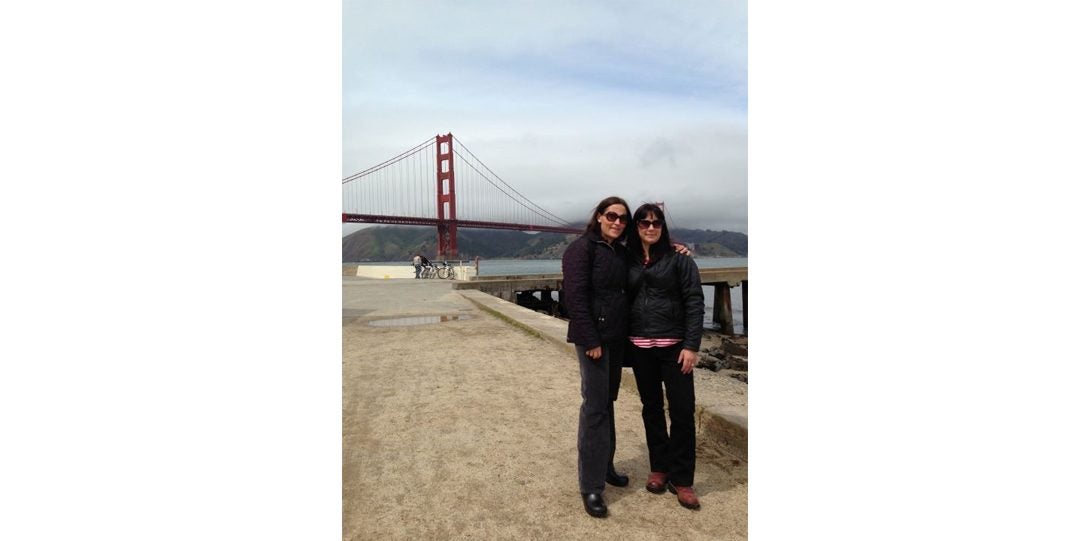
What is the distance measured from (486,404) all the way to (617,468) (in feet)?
4.62

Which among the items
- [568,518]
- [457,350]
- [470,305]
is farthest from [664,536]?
[470,305]

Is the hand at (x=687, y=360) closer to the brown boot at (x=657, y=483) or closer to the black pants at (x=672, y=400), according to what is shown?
the black pants at (x=672, y=400)

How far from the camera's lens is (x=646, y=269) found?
243cm

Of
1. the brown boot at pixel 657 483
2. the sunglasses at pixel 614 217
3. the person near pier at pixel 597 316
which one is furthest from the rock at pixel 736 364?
the sunglasses at pixel 614 217

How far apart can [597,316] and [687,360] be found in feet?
1.46

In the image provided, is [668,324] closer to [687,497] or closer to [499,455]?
[687,497]

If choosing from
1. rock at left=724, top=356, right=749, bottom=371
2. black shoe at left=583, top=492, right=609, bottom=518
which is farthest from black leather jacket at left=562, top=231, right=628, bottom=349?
rock at left=724, top=356, right=749, bottom=371

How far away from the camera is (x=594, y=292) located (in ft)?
7.88

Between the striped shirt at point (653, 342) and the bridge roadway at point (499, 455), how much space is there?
72cm

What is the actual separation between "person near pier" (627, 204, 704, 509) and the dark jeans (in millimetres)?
139

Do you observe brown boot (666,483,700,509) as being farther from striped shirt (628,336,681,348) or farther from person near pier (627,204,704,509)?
striped shirt (628,336,681,348)

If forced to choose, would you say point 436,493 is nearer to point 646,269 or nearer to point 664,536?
point 664,536

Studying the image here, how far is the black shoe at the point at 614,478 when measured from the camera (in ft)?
8.58

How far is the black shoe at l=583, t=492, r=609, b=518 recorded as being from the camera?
2.32 metres
